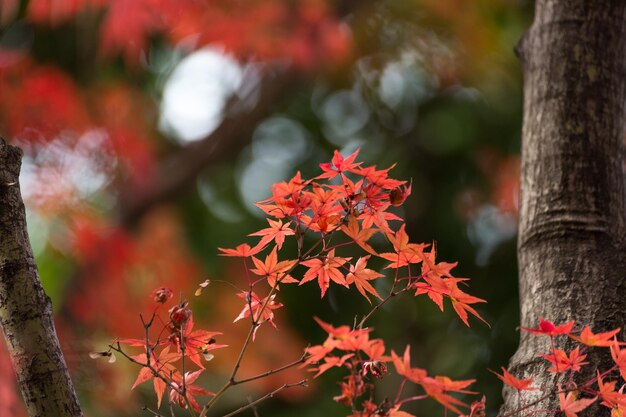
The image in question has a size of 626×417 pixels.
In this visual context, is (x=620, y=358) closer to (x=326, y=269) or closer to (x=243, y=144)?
(x=326, y=269)

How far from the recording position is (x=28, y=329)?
0.86 m

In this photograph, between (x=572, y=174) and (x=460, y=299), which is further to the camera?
(x=572, y=174)

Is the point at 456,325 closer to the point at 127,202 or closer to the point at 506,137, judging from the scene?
the point at 506,137

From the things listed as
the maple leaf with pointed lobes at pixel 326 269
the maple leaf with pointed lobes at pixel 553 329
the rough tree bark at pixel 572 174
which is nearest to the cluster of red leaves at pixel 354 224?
the maple leaf with pointed lobes at pixel 326 269

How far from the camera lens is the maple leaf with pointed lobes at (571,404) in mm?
891

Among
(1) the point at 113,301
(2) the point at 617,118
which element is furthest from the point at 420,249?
(1) the point at 113,301

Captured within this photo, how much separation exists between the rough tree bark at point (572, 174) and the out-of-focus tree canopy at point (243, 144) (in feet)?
6.28

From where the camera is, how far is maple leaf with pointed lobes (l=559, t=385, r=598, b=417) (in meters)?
0.89

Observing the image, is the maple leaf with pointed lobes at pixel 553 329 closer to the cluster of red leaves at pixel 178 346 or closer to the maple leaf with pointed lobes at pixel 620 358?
the maple leaf with pointed lobes at pixel 620 358

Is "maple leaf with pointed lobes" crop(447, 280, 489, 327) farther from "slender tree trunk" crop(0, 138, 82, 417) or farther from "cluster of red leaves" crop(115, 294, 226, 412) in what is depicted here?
"slender tree trunk" crop(0, 138, 82, 417)

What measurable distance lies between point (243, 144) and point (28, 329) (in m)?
3.04

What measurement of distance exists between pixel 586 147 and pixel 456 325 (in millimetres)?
2936

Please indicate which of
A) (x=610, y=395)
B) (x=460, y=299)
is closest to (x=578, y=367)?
(x=610, y=395)

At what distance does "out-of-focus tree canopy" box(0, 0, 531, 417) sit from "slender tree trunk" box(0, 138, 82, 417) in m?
1.88
